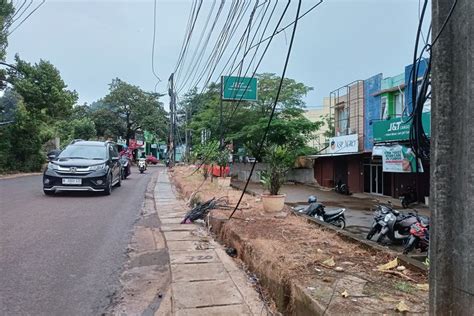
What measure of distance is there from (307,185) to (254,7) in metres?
23.3

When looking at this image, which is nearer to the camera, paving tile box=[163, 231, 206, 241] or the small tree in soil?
paving tile box=[163, 231, 206, 241]

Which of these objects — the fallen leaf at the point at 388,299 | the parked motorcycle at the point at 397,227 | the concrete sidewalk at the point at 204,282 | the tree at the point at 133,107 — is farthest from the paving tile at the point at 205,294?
the tree at the point at 133,107

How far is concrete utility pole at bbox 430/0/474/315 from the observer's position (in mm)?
2135

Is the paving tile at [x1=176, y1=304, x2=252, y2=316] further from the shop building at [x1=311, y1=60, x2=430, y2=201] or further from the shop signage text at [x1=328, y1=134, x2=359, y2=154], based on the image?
the shop signage text at [x1=328, y1=134, x2=359, y2=154]

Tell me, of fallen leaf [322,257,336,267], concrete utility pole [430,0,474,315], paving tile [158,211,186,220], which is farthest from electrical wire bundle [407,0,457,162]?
paving tile [158,211,186,220]

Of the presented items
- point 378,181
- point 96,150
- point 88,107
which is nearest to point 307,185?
point 378,181

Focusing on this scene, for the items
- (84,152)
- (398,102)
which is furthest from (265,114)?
(84,152)

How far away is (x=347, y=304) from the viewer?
292 cm

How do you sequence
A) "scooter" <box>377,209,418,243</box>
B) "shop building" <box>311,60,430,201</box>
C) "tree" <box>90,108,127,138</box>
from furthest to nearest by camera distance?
"tree" <box>90,108,127,138</box> < "shop building" <box>311,60,430,201</box> < "scooter" <box>377,209,418,243</box>

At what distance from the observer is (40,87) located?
22.8 meters

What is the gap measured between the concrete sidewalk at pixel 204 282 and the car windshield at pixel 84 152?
6.39 metres

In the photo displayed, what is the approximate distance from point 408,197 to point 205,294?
1572cm

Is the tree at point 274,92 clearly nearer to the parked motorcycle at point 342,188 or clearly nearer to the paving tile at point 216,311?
the parked motorcycle at point 342,188

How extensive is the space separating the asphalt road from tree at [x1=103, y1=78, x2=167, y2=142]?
4462 centimetres
